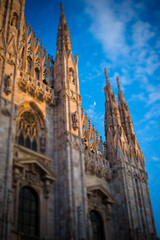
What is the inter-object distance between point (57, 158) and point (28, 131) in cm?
260

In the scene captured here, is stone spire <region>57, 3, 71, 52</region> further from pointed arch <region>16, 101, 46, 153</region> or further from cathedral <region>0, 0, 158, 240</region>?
pointed arch <region>16, 101, 46, 153</region>

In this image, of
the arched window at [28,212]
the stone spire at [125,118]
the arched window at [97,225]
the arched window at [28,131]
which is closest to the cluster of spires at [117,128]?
the stone spire at [125,118]

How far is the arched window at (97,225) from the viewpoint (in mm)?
19856

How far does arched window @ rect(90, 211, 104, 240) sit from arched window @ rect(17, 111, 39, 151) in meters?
6.00

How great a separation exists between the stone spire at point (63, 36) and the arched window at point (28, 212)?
13.4 metres

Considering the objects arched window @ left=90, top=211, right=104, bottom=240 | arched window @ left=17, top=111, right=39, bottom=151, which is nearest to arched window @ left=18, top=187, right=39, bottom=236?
arched window @ left=17, top=111, right=39, bottom=151

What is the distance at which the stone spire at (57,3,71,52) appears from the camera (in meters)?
26.3

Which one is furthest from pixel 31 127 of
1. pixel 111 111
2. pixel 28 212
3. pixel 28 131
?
pixel 111 111

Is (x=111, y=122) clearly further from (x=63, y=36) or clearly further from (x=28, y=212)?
(x=28, y=212)

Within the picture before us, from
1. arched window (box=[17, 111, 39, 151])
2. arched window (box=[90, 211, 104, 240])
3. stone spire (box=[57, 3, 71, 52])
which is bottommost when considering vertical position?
arched window (box=[90, 211, 104, 240])

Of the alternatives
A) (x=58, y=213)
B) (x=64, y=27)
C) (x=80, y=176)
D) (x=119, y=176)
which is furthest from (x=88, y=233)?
(x=64, y=27)

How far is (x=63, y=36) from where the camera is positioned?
88.6 ft

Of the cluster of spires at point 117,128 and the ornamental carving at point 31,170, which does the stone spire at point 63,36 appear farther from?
the ornamental carving at point 31,170

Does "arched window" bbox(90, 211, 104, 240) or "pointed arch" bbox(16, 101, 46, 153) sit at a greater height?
"pointed arch" bbox(16, 101, 46, 153)
